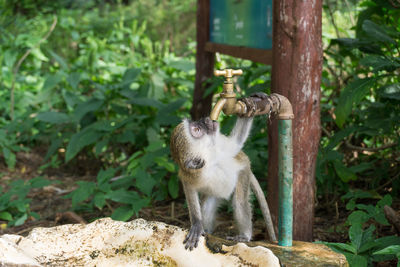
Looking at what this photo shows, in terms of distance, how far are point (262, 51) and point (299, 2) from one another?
596mm

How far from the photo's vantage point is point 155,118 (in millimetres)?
5109

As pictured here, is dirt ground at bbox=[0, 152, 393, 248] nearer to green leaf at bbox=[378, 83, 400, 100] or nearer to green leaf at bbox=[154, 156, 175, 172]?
green leaf at bbox=[154, 156, 175, 172]

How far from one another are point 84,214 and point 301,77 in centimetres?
252

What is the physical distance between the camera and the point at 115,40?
877cm

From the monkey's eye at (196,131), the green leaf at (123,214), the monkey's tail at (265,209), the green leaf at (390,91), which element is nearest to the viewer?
the monkey's eye at (196,131)

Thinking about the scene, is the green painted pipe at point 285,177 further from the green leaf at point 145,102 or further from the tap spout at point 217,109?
the green leaf at point 145,102

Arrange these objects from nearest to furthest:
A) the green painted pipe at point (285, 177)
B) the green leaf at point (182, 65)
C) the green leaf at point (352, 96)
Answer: the green painted pipe at point (285, 177), the green leaf at point (352, 96), the green leaf at point (182, 65)

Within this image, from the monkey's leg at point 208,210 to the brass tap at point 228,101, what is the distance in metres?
0.90

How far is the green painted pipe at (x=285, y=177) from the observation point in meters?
2.10

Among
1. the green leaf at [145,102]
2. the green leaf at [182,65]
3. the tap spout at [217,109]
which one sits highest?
the tap spout at [217,109]

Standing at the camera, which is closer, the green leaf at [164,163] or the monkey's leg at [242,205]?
the monkey's leg at [242,205]

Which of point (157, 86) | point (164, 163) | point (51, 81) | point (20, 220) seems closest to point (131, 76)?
point (157, 86)

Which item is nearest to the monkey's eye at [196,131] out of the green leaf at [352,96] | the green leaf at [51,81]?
the green leaf at [352,96]

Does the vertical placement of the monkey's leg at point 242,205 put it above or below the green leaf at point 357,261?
above
